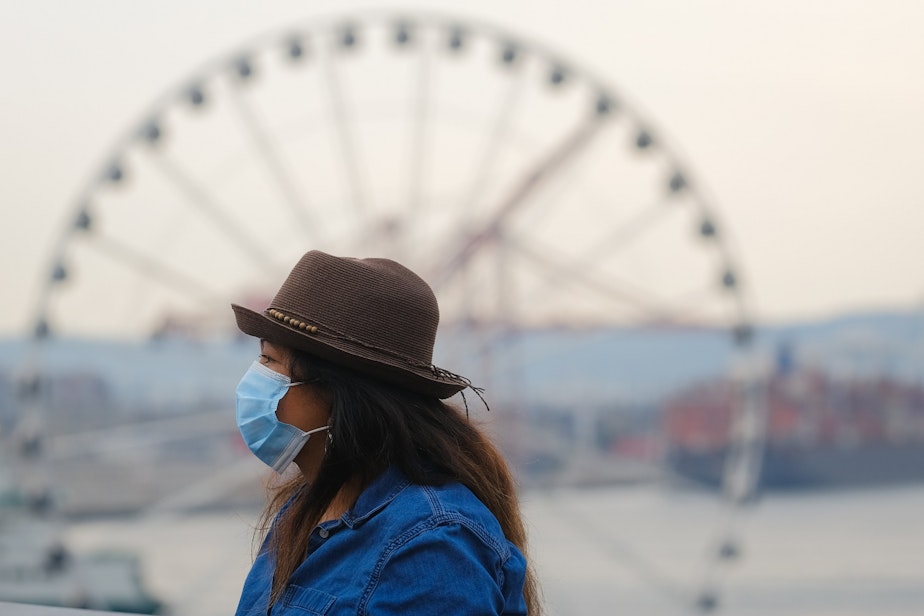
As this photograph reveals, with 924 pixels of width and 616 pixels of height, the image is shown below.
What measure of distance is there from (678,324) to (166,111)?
503cm

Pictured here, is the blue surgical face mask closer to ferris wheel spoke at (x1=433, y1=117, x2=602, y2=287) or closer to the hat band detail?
the hat band detail

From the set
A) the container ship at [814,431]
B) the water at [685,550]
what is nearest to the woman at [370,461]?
the water at [685,550]

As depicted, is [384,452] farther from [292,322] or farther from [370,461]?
[292,322]

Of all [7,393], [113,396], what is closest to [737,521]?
[113,396]

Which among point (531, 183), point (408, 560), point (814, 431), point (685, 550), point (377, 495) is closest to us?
point (408, 560)

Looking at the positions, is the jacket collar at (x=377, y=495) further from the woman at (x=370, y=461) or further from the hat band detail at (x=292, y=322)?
the hat band detail at (x=292, y=322)

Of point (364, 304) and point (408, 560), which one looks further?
point (364, 304)

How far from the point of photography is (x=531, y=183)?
1266cm

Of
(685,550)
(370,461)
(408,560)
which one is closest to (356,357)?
(370,461)

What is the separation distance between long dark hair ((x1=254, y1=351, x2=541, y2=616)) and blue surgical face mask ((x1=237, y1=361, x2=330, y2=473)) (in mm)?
42

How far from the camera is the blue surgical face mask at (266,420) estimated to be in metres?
2.03

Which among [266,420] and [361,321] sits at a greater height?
[361,321]

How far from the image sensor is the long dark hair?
191 centimetres

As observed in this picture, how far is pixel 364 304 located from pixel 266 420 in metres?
0.26
